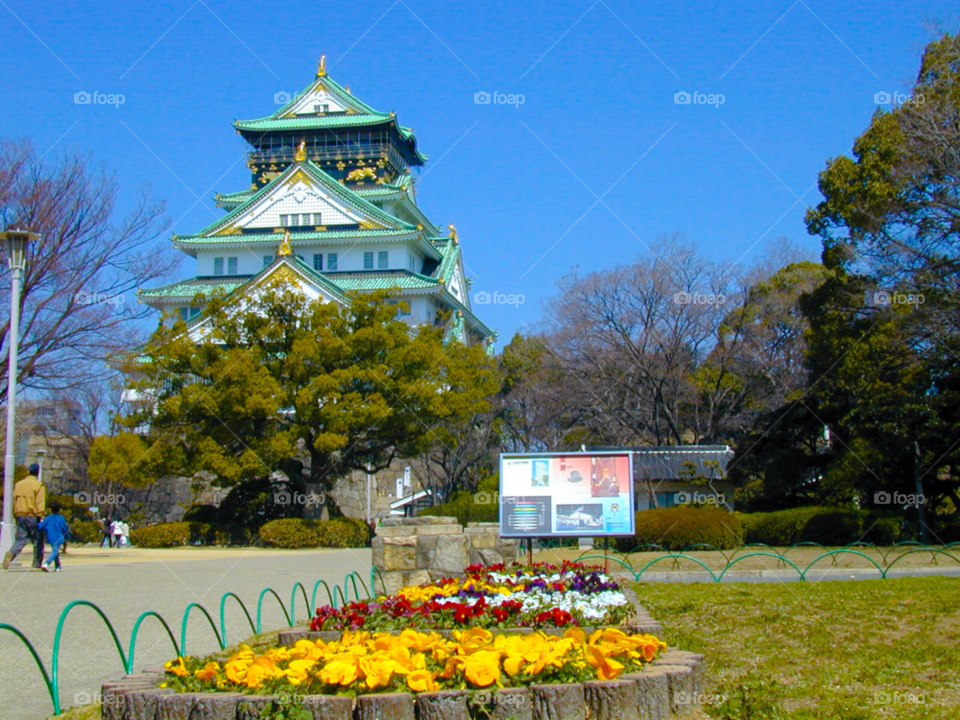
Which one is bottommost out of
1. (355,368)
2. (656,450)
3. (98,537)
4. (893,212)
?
(98,537)

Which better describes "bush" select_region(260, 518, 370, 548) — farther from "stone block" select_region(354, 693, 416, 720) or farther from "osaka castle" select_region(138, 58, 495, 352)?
"stone block" select_region(354, 693, 416, 720)

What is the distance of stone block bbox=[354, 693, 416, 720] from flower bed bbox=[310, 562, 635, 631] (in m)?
2.45

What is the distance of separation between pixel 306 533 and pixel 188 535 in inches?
170

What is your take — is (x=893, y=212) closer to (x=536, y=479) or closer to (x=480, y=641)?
(x=536, y=479)

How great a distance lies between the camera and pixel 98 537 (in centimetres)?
3691

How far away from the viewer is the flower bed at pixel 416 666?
15.3ft

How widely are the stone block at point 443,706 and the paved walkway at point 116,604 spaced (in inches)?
114

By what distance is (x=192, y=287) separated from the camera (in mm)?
50125

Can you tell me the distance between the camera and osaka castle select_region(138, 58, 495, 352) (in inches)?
1928

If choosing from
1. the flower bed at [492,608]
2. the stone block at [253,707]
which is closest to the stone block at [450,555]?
the flower bed at [492,608]

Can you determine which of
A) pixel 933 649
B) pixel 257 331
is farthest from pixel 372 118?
pixel 933 649

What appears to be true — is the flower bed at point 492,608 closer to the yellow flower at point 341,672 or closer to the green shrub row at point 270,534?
the yellow flower at point 341,672

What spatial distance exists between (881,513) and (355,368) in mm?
16084

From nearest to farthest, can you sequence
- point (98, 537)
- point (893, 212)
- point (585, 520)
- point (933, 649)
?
point (933, 649)
point (585, 520)
point (893, 212)
point (98, 537)
